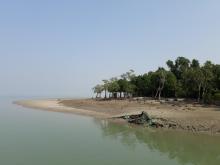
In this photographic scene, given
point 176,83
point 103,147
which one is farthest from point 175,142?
point 176,83

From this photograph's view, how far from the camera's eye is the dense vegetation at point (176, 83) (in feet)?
249

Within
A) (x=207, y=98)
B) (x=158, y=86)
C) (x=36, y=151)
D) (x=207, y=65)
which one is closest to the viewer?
(x=36, y=151)

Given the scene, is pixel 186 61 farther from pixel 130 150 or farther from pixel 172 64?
pixel 130 150

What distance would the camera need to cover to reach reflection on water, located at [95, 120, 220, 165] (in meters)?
26.8

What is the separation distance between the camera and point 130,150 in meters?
28.7

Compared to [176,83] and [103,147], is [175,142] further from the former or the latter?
[176,83]

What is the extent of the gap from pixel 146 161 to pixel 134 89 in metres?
81.8

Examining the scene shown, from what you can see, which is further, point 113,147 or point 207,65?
point 207,65

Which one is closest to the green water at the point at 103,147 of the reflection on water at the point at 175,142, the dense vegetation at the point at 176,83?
the reflection on water at the point at 175,142

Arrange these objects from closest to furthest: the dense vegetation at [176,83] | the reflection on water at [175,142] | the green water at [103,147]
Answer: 1. the green water at [103,147]
2. the reflection on water at [175,142]
3. the dense vegetation at [176,83]

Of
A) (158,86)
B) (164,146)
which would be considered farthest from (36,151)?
(158,86)

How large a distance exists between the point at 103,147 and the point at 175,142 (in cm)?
792

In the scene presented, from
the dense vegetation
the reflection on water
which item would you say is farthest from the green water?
the dense vegetation

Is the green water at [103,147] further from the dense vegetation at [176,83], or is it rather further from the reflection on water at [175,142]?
the dense vegetation at [176,83]
